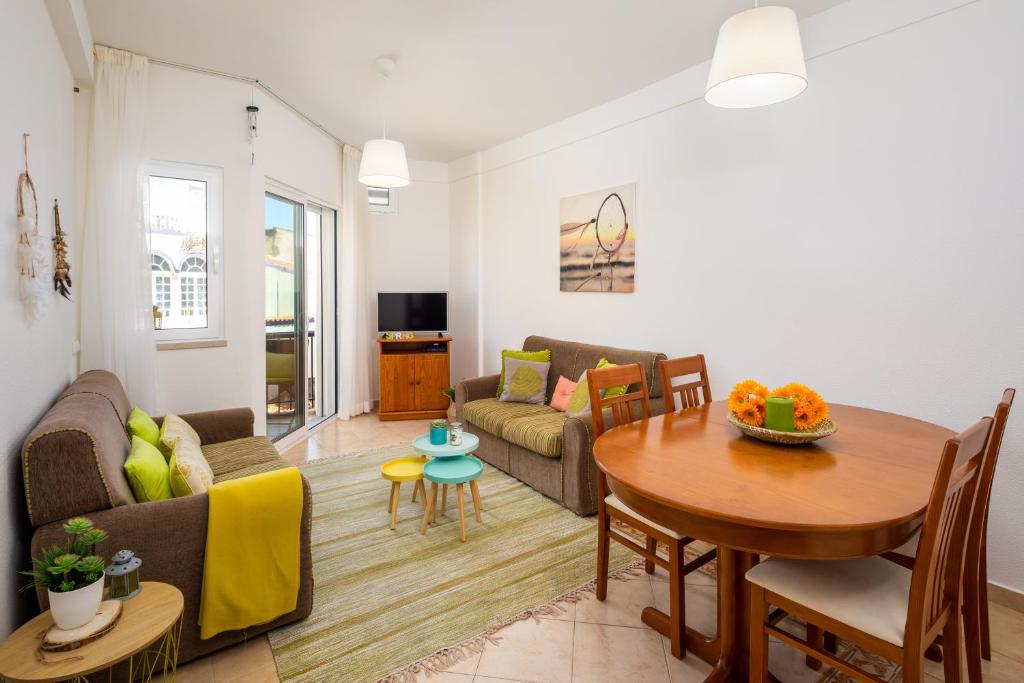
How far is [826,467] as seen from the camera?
164 centimetres

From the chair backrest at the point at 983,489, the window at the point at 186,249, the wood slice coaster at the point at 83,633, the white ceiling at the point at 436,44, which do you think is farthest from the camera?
the window at the point at 186,249

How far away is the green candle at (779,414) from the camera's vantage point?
1.86 meters

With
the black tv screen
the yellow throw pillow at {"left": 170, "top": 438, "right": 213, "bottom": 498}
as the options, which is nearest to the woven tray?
the yellow throw pillow at {"left": 170, "top": 438, "right": 213, "bottom": 498}

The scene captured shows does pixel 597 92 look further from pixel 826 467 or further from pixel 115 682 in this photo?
pixel 115 682

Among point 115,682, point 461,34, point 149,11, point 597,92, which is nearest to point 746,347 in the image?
point 597,92

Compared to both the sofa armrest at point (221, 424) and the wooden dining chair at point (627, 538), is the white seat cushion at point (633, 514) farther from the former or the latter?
the sofa armrest at point (221, 424)

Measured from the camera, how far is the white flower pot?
4.43 feet

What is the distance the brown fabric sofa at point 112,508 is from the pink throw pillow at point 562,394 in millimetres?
2256

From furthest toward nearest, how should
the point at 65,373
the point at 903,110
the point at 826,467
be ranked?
the point at 65,373 < the point at 903,110 < the point at 826,467

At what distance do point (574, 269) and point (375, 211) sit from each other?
2607mm

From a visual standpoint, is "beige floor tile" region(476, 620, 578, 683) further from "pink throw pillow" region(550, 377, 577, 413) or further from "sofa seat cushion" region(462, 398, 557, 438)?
"pink throw pillow" region(550, 377, 577, 413)

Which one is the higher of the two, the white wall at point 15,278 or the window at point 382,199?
the window at point 382,199

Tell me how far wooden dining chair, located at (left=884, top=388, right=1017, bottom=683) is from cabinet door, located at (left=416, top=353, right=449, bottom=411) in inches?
172

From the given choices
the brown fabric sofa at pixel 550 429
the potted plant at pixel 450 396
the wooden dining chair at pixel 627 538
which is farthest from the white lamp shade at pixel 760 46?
the potted plant at pixel 450 396
